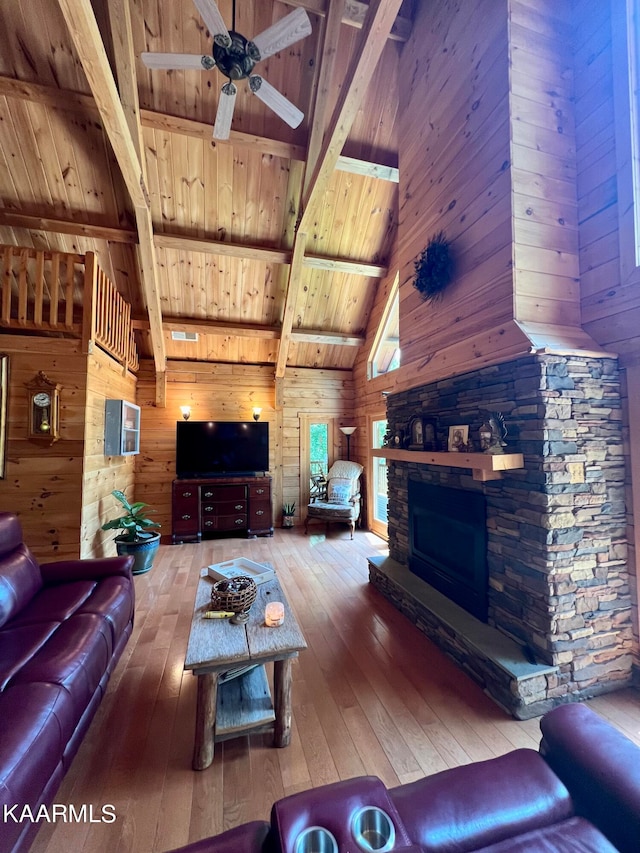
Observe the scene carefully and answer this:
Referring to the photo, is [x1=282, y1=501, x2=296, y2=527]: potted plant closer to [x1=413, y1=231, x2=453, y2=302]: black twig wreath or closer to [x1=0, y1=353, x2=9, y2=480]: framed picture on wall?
[x1=0, y1=353, x2=9, y2=480]: framed picture on wall

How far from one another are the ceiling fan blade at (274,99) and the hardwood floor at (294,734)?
405cm

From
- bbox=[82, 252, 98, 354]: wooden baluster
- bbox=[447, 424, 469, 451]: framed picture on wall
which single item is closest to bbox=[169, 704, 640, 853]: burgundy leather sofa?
bbox=[447, 424, 469, 451]: framed picture on wall

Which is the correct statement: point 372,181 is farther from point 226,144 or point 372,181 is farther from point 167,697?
point 167,697

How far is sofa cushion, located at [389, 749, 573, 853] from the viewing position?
927 millimetres

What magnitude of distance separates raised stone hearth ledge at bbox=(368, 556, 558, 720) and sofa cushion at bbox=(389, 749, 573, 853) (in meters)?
0.96

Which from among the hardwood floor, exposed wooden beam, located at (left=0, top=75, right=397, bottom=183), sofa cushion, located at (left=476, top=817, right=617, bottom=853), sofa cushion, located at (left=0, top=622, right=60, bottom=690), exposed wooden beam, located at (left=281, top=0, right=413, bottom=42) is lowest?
the hardwood floor

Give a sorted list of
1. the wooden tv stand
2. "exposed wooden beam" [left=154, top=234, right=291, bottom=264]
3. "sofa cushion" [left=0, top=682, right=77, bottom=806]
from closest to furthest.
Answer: "sofa cushion" [left=0, top=682, right=77, bottom=806] → "exposed wooden beam" [left=154, top=234, right=291, bottom=264] → the wooden tv stand

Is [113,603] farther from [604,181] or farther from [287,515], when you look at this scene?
[604,181]

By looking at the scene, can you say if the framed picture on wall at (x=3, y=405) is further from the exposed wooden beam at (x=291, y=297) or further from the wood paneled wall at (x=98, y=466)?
the exposed wooden beam at (x=291, y=297)

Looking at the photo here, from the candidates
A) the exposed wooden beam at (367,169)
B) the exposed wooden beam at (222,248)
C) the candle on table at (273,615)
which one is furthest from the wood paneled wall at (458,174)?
the candle on table at (273,615)

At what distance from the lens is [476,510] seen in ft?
8.22

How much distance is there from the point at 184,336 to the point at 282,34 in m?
4.04

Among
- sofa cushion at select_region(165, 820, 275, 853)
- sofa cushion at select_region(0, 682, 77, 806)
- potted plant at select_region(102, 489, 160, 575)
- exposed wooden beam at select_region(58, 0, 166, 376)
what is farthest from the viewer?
potted plant at select_region(102, 489, 160, 575)

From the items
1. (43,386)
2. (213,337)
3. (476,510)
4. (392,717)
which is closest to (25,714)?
(392,717)
